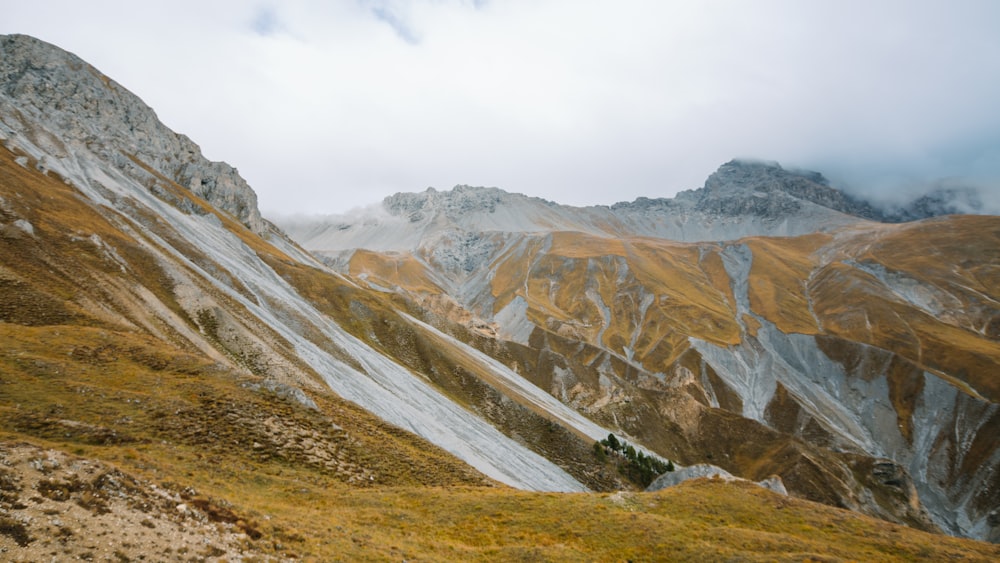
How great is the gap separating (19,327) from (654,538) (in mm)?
42218

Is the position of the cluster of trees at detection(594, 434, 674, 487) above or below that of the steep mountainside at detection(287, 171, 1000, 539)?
below

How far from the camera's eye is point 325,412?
3388 centimetres

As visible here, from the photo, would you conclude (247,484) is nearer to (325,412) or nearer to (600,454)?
(325,412)

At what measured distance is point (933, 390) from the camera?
427 feet

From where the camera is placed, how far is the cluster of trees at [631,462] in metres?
70.4

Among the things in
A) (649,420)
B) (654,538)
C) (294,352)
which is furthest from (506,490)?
(649,420)

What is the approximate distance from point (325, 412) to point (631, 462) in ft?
175

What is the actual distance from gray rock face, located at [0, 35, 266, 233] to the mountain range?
0.81 metres

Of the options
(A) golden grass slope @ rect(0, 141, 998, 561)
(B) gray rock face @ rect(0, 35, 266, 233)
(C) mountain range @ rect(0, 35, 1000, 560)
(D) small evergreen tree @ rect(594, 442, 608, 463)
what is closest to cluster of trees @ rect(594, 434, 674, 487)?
(D) small evergreen tree @ rect(594, 442, 608, 463)

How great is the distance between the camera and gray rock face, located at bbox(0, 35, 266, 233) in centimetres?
9500

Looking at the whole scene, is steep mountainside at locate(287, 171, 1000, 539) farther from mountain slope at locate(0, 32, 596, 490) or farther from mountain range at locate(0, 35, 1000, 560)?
mountain slope at locate(0, 32, 596, 490)

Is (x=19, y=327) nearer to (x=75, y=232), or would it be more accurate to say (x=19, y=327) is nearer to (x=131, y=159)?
(x=75, y=232)

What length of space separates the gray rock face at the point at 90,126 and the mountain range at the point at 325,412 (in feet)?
2.66

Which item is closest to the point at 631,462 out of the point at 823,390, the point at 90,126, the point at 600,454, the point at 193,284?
the point at 600,454
